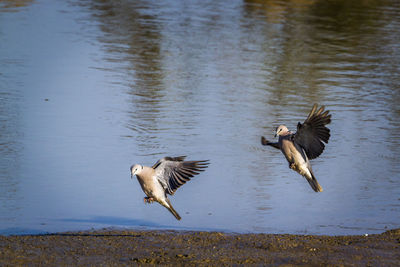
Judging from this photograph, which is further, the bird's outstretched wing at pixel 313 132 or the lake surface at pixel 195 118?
the lake surface at pixel 195 118

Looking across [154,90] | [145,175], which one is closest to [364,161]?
[145,175]

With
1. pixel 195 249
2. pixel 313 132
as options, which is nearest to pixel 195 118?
pixel 313 132

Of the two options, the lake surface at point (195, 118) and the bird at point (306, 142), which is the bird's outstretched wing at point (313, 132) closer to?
the bird at point (306, 142)

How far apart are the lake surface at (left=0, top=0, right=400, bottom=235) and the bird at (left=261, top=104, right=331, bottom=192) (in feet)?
2.06

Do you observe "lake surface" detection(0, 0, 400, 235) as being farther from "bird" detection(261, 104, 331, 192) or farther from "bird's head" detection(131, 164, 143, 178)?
"bird's head" detection(131, 164, 143, 178)

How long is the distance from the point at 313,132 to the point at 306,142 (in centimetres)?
18

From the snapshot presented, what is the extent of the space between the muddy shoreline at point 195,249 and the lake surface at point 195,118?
389mm

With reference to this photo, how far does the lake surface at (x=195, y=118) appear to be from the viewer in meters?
8.08

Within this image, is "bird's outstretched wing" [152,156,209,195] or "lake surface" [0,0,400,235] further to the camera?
"lake surface" [0,0,400,235]

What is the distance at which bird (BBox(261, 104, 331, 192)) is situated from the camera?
7316mm

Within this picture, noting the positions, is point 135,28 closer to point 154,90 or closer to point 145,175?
point 154,90

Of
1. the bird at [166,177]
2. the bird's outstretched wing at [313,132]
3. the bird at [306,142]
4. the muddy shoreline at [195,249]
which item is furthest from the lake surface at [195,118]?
the bird's outstretched wing at [313,132]

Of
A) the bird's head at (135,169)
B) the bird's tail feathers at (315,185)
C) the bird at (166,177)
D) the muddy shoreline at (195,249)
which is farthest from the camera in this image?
the bird's tail feathers at (315,185)

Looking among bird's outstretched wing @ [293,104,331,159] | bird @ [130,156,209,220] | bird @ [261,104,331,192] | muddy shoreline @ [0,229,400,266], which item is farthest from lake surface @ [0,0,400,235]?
bird's outstretched wing @ [293,104,331,159]
